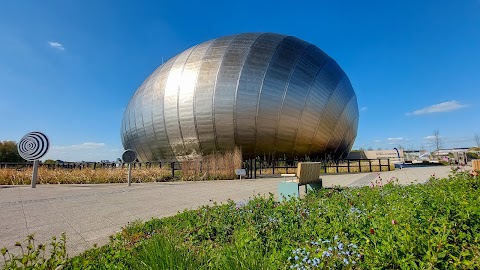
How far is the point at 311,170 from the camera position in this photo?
30.0 ft

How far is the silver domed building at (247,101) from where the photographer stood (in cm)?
2388

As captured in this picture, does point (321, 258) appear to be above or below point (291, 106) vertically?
below

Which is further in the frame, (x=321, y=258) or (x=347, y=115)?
(x=347, y=115)

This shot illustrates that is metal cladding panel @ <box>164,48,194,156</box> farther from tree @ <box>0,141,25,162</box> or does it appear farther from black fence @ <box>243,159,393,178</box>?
tree @ <box>0,141,25,162</box>

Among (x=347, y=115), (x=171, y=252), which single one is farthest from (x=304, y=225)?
(x=347, y=115)

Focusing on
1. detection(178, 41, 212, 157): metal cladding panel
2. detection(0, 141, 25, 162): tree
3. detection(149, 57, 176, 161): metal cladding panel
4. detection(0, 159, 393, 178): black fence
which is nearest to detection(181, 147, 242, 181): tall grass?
detection(0, 159, 393, 178): black fence

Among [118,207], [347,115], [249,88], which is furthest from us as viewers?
[347,115]

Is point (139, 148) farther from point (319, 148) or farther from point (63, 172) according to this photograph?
point (319, 148)

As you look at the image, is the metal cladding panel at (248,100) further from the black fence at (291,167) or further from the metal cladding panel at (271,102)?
the black fence at (291,167)

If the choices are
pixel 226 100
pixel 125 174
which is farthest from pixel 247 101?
pixel 125 174

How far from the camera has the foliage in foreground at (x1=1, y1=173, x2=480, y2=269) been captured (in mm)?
2246

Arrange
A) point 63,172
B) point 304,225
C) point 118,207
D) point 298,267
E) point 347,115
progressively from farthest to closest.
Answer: point 347,115 < point 63,172 < point 118,207 < point 304,225 < point 298,267

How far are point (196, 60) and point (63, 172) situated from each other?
14.7m

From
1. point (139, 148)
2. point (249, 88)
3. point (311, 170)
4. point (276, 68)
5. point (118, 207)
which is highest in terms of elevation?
point (276, 68)
